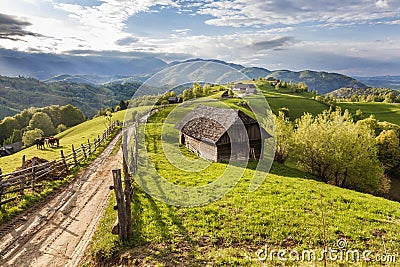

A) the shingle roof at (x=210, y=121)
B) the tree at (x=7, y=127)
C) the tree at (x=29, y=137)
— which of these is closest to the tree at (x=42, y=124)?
the tree at (x=29, y=137)

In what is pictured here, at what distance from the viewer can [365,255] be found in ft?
28.6

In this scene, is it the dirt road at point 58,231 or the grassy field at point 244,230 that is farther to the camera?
the dirt road at point 58,231

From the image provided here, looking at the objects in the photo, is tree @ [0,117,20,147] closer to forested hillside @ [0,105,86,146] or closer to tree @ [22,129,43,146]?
forested hillside @ [0,105,86,146]

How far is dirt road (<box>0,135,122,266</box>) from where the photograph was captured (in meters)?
8.85

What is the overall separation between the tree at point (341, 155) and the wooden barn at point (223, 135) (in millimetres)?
5520

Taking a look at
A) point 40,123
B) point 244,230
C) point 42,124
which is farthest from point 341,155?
point 40,123

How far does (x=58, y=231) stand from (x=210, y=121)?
21.3 meters

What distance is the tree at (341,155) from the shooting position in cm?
2702

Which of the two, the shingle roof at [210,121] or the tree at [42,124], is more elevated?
the shingle roof at [210,121]

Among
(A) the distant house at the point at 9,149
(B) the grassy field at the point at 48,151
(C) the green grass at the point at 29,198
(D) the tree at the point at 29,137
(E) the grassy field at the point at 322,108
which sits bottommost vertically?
(A) the distant house at the point at 9,149

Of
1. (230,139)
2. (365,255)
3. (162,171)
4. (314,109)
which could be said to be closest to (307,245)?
(365,255)

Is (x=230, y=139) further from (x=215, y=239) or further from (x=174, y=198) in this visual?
(x=215, y=239)

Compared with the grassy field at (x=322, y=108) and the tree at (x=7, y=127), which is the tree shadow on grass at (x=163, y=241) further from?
the tree at (x=7, y=127)

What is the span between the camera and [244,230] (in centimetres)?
1007
